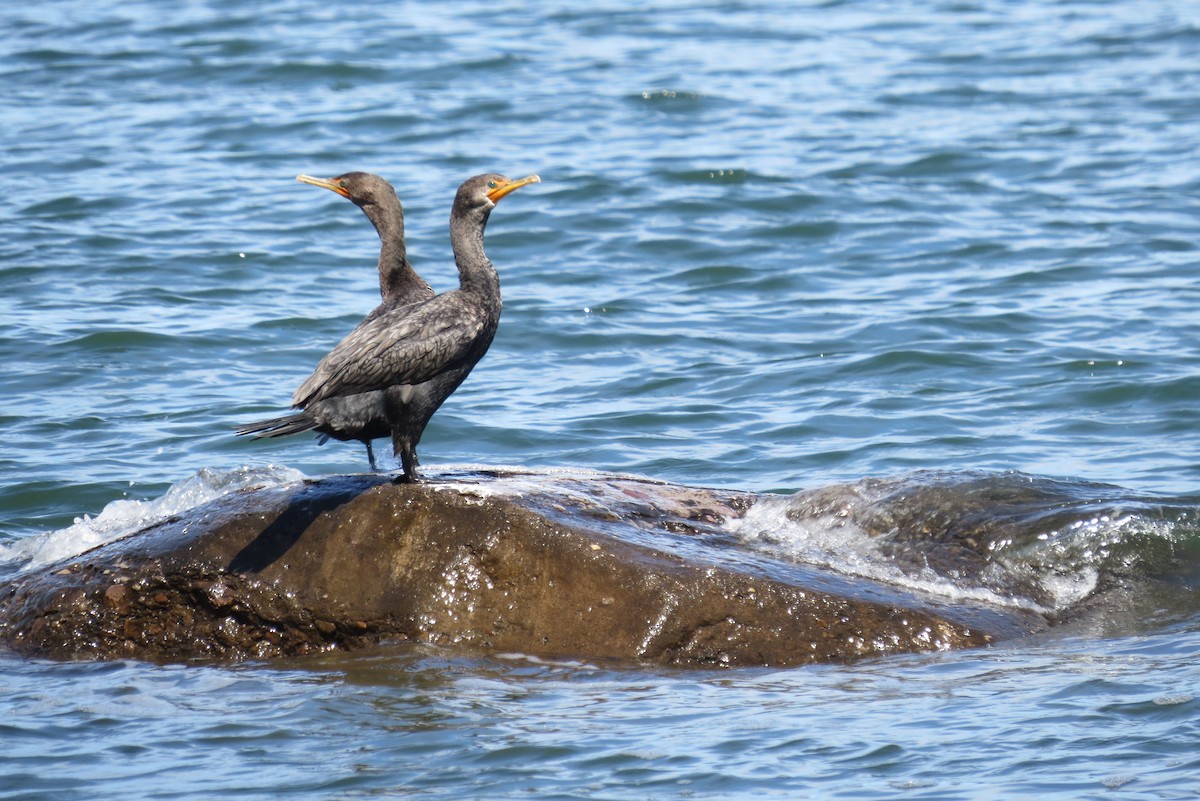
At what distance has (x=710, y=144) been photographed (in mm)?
16359

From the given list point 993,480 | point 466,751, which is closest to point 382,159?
point 993,480

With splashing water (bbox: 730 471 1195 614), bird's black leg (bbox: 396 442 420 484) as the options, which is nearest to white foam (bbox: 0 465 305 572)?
bird's black leg (bbox: 396 442 420 484)

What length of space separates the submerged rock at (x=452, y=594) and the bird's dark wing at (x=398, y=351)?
1.41 feet

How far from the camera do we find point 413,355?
5.98 m

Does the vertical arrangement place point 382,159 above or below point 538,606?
above

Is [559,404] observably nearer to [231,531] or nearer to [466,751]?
[231,531]

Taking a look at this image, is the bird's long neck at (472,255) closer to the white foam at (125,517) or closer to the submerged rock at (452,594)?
the submerged rock at (452,594)

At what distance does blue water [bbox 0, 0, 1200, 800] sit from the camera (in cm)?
512

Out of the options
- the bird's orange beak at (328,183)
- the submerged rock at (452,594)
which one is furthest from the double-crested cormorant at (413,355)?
the bird's orange beak at (328,183)

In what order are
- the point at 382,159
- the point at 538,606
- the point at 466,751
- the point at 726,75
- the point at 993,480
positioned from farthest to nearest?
the point at 726,75 → the point at 382,159 → the point at 993,480 → the point at 538,606 → the point at 466,751

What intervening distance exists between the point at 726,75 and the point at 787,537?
1294 cm

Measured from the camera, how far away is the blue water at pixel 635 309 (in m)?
5.12

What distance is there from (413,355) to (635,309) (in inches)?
248

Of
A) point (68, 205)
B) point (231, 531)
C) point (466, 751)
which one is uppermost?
point (68, 205)
